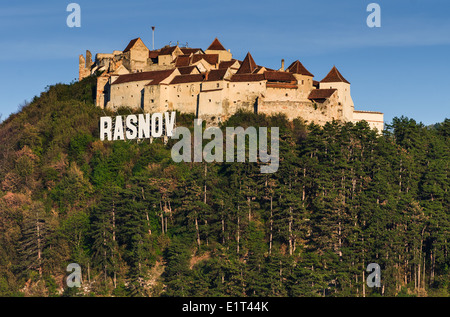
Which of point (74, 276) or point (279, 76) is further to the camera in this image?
point (279, 76)

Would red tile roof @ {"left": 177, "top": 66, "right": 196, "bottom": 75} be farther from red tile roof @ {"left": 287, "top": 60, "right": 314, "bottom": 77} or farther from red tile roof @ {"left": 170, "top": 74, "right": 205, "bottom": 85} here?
red tile roof @ {"left": 287, "top": 60, "right": 314, "bottom": 77}

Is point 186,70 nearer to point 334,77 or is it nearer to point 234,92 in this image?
point 234,92

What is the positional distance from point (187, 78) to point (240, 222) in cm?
2131

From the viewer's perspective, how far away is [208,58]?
8912 centimetres

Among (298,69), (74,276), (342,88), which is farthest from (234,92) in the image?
(74,276)

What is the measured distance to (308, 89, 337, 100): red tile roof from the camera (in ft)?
260

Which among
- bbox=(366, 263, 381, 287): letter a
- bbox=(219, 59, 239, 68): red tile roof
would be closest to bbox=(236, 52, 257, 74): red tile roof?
bbox=(219, 59, 239, 68): red tile roof

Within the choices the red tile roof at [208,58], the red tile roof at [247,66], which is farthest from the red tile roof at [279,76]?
the red tile roof at [208,58]

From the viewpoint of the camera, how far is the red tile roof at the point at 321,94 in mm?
79312

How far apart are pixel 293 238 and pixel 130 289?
13008 millimetres

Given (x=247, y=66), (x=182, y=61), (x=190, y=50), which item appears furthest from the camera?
(x=190, y=50)

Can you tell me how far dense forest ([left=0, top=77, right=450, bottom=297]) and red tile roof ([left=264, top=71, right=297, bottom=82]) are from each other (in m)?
5.71

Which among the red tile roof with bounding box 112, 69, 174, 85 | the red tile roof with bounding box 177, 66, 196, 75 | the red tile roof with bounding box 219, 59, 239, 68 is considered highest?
the red tile roof with bounding box 219, 59, 239, 68

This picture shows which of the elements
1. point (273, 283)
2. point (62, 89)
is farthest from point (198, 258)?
point (62, 89)
